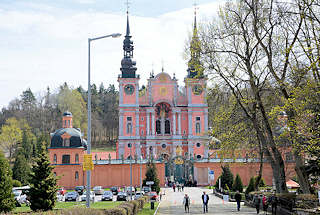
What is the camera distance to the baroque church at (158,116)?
74.1m

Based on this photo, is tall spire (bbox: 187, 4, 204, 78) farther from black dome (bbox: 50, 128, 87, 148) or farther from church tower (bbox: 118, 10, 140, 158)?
church tower (bbox: 118, 10, 140, 158)

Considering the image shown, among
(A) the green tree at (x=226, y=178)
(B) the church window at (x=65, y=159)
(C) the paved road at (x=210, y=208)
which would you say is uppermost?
(B) the church window at (x=65, y=159)

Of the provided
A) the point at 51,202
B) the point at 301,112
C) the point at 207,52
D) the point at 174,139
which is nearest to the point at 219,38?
the point at 207,52

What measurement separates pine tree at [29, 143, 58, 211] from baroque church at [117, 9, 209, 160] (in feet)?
148

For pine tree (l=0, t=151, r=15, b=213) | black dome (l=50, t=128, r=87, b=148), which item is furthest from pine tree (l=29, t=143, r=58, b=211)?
black dome (l=50, t=128, r=87, b=148)

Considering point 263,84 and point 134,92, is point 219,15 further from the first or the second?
point 134,92

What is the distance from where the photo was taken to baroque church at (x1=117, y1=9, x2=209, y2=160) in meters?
74.1

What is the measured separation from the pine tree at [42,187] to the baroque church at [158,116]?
4499cm

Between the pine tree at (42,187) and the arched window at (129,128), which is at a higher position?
the arched window at (129,128)

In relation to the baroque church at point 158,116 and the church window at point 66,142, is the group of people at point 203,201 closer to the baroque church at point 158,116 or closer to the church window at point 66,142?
the church window at point 66,142

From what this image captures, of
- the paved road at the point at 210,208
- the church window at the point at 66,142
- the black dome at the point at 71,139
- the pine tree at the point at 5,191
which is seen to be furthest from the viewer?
the church window at the point at 66,142

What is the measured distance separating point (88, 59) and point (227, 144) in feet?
41.1

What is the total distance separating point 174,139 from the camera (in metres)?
74.8

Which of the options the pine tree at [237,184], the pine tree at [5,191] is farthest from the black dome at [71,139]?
the pine tree at [5,191]
